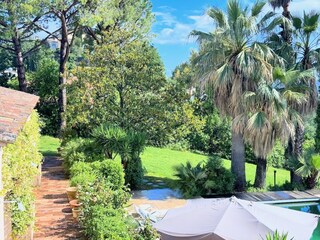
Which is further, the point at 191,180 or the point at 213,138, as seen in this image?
the point at 213,138

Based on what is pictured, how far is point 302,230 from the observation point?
9.09 meters

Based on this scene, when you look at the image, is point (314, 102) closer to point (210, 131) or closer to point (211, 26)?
point (211, 26)

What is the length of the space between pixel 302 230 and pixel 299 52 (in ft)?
37.0

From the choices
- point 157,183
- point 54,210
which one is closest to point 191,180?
point 157,183

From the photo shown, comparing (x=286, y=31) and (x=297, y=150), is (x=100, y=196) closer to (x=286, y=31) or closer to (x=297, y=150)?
(x=297, y=150)

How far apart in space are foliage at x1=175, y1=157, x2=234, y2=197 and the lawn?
1467mm

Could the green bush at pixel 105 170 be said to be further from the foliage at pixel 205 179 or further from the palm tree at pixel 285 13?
the palm tree at pixel 285 13

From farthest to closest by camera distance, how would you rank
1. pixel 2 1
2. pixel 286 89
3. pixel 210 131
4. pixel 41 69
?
pixel 210 131 < pixel 41 69 < pixel 2 1 < pixel 286 89

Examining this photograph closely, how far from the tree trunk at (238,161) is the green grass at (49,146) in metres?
11.8

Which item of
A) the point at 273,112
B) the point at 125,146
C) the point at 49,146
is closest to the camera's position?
the point at 273,112

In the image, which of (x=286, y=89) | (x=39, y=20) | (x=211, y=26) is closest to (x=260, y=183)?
(x=286, y=89)

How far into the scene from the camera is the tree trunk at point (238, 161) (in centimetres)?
1686

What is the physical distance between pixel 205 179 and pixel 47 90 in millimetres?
16063

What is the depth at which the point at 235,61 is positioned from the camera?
16.0 m
